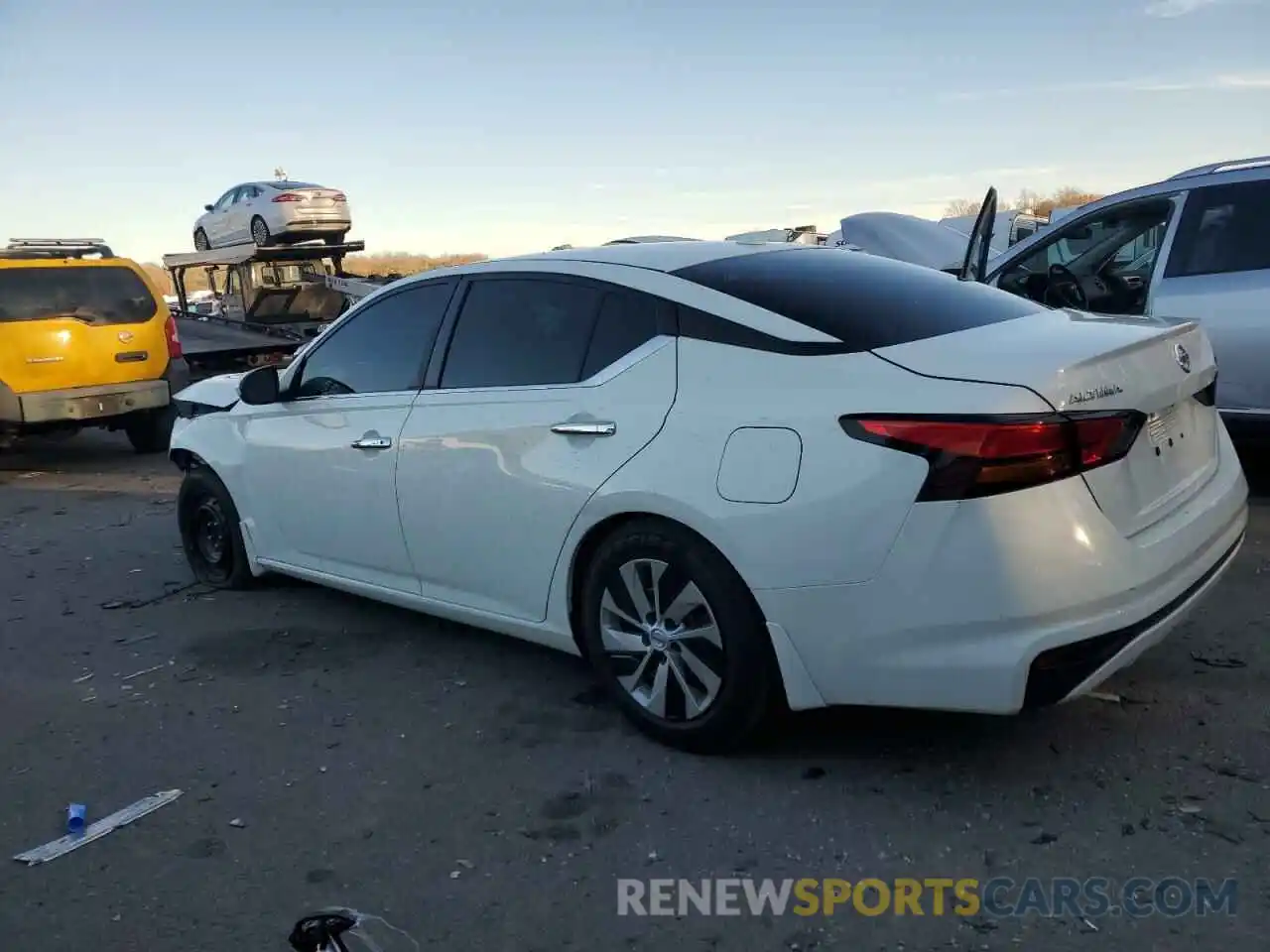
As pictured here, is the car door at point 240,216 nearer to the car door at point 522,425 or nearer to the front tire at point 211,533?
the front tire at point 211,533

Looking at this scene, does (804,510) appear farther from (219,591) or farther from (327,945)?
(219,591)

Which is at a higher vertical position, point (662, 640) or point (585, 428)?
point (585, 428)

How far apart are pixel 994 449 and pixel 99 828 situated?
2.81m

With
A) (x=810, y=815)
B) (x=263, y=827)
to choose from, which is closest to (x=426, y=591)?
(x=263, y=827)

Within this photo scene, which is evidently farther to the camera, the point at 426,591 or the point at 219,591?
the point at 219,591

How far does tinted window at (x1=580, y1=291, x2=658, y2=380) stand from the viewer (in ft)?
12.2

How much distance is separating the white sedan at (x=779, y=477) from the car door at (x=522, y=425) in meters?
0.01

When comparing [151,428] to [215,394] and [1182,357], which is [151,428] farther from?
[1182,357]

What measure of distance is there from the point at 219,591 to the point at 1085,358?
4.48 meters

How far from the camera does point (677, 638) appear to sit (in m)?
3.51

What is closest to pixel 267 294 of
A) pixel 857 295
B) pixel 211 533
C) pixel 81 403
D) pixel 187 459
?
pixel 81 403

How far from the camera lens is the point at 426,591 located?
4422mm

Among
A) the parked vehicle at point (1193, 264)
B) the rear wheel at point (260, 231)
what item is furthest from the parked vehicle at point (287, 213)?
the parked vehicle at point (1193, 264)

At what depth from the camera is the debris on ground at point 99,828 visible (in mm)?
3258
